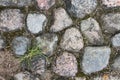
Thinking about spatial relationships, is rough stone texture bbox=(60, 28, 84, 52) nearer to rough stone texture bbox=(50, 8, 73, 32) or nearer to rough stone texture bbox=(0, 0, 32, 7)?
rough stone texture bbox=(50, 8, 73, 32)

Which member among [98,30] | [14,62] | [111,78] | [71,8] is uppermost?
[71,8]

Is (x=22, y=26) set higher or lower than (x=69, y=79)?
higher

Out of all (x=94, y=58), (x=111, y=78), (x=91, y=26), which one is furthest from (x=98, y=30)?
(x=111, y=78)

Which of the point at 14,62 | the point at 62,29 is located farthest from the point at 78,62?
the point at 14,62

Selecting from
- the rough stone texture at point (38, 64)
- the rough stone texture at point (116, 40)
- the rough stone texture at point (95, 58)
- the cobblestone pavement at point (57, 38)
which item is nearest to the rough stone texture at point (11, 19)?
the cobblestone pavement at point (57, 38)

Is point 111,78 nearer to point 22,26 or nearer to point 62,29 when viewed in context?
point 62,29

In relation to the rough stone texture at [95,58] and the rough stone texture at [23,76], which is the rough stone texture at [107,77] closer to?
the rough stone texture at [95,58]

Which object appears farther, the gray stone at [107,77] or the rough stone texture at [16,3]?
the gray stone at [107,77]

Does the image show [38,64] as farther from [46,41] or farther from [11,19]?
[11,19]
